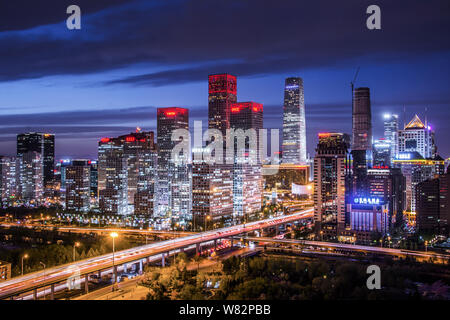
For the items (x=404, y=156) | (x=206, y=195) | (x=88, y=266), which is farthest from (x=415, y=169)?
(x=88, y=266)

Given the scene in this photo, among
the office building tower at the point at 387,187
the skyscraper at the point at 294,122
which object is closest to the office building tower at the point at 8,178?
the skyscraper at the point at 294,122

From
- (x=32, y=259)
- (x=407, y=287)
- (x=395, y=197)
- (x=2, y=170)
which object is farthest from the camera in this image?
(x=2, y=170)

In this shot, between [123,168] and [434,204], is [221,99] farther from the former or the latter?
[434,204]

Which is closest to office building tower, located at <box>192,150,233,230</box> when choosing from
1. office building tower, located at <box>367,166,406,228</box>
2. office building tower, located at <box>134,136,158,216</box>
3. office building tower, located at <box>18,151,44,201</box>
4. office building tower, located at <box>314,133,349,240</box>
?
office building tower, located at <box>134,136,158,216</box>

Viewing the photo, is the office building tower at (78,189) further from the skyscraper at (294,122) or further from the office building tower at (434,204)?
the skyscraper at (294,122)

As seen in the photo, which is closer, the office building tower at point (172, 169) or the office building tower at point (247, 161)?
the office building tower at point (172, 169)

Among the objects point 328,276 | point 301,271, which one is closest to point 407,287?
point 328,276

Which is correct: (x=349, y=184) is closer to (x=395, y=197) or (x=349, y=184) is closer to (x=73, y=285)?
(x=395, y=197)

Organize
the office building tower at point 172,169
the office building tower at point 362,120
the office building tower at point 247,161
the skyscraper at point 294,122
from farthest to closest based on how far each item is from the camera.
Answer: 1. the skyscraper at point 294,122
2. the office building tower at point 362,120
3. the office building tower at point 247,161
4. the office building tower at point 172,169
